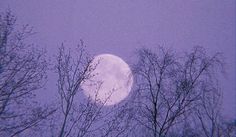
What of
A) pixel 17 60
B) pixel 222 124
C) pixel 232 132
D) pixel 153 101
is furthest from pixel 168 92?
pixel 232 132

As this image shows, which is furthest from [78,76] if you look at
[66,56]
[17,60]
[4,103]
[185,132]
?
[185,132]

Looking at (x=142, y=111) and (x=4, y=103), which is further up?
(x=142, y=111)

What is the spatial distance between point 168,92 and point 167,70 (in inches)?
49.2

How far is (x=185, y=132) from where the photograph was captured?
22.5 meters

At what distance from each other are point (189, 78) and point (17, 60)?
8987 millimetres

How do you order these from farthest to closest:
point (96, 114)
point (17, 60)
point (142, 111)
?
point (142, 111) < point (96, 114) < point (17, 60)

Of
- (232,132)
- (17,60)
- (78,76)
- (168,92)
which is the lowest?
(17,60)

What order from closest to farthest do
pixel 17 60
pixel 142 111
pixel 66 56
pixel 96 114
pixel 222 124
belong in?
pixel 17 60, pixel 96 114, pixel 66 56, pixel 142 111, pixel 222 124

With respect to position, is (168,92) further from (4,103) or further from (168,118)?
(4,103)

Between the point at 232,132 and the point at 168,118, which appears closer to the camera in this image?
the point at 168,118

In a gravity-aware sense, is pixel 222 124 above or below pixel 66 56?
above

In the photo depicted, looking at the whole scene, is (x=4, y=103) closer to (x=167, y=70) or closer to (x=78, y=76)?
(x=78, y=76)

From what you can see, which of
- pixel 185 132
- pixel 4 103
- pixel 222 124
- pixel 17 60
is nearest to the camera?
pixel 4 103

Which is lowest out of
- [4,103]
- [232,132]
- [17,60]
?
[4,103]
